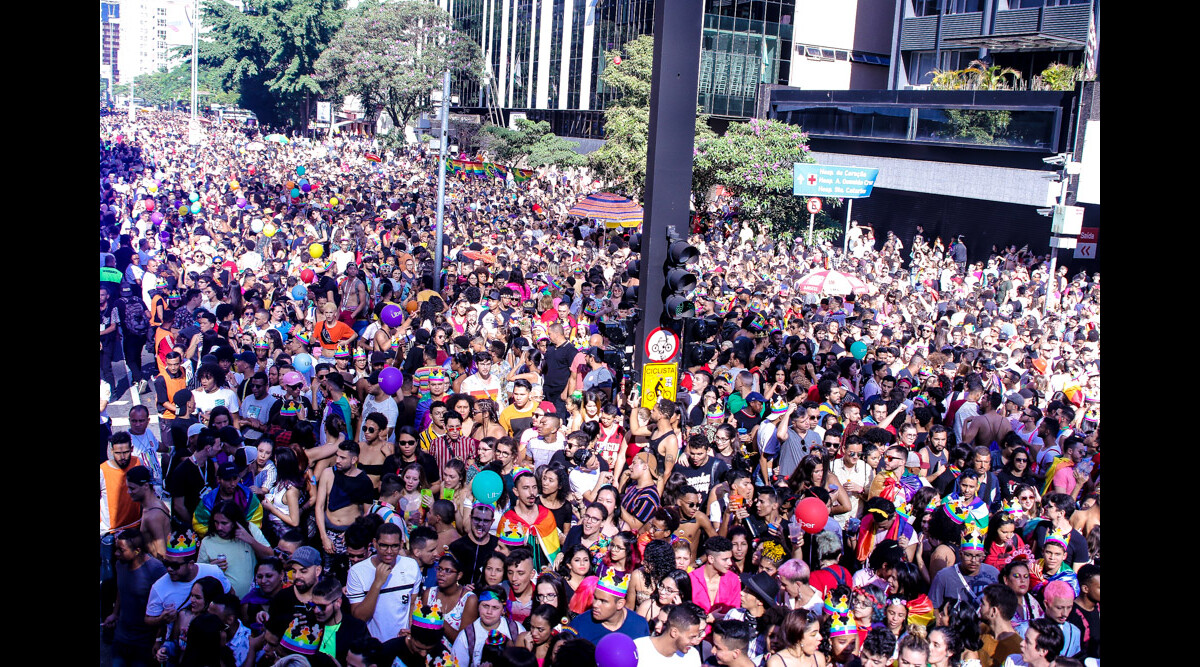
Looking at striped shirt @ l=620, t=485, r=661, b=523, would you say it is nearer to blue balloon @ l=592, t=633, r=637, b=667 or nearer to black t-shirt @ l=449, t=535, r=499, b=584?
black t-shirt @ l=449, t=535, r=499, b=584

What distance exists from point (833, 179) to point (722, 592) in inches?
687

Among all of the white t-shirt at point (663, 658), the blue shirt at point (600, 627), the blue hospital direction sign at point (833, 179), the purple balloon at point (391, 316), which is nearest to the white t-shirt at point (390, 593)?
the blue shirt at point (600, 627)

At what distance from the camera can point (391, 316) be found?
467 inches

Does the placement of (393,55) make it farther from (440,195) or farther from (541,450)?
(541,450)

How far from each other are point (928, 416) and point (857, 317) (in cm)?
557

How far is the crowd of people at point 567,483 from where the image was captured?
17.0 feet

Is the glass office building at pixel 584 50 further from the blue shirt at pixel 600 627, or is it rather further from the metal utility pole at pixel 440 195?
the blue shirt at pixel 600 627

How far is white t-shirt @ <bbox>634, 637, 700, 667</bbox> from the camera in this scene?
4855 millimetres

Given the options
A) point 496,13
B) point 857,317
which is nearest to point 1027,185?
point 857,317

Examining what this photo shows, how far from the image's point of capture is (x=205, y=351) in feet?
31.9

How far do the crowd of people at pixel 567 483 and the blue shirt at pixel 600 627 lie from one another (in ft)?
0.04

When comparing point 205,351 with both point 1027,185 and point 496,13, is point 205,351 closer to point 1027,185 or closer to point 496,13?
point 1027,185

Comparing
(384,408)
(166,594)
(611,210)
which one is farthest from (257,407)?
(611,210)

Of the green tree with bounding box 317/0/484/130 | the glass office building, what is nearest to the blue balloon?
the glass office building
